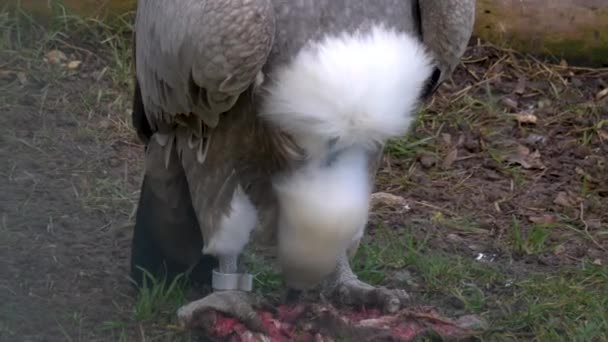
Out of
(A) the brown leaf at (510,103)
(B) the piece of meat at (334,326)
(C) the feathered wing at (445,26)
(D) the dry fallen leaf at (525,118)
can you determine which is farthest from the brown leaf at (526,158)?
(C) the feathered wing at (445,26)

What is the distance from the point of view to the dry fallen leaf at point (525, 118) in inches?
222

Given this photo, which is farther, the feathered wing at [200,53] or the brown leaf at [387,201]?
the brown leaf at [387,201]

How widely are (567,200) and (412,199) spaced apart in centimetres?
60

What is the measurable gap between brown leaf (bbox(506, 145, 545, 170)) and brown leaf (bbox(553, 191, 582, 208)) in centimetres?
25

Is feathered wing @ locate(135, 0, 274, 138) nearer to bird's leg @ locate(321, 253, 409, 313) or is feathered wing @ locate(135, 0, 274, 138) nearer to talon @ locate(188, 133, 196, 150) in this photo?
talon @ locate(188, 133, 196, 150)

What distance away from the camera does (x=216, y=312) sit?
12.9 feet

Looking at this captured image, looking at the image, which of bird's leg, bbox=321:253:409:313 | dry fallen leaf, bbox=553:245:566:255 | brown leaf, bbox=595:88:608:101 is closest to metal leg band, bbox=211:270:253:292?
bird's leg, bbox=321:253:409:313

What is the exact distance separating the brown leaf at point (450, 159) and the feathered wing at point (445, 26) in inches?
59.3

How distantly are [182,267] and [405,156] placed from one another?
1.46 m

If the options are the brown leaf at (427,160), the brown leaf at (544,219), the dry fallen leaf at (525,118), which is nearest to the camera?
the brown leaf at (544,219)

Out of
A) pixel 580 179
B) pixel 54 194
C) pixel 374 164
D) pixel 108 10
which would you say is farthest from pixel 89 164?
pixel 580 179

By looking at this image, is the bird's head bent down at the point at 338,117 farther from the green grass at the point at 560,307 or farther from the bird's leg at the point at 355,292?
the green grass at the point at 560,307

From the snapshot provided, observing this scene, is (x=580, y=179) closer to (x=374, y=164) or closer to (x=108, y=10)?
(x=374, y=164)

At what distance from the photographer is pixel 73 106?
18.1 feet
